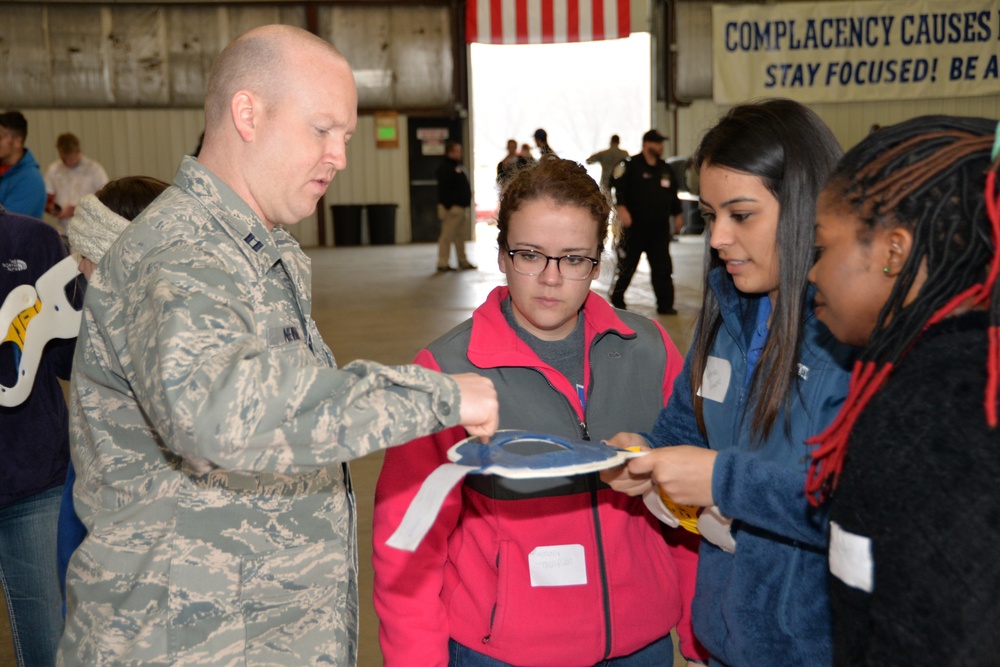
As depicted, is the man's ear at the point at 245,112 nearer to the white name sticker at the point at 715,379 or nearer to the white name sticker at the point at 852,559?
the white name sticker at the point at 715,379

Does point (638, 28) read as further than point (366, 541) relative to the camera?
Yes

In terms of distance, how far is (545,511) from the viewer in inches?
67.3

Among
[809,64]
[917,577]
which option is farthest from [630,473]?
[809,64]

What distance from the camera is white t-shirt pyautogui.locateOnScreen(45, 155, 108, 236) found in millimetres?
9039

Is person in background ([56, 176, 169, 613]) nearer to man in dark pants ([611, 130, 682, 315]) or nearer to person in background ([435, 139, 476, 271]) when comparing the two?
man in dark pants ([611, 130, 682, 315])

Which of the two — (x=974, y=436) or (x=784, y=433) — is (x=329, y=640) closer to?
(x=784, y=433)

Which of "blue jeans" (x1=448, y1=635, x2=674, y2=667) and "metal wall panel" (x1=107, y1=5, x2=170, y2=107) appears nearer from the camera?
"blue jeans" (x1=448, y1=635, x2=674, y2=667)

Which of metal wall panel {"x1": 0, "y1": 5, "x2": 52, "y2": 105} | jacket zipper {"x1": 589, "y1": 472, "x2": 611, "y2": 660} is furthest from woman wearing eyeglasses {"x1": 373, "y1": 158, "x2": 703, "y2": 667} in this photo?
metal wall panel {"x1": 0, "y1": 5, "x2": 52, "y2": 105}

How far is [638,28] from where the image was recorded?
16.3m

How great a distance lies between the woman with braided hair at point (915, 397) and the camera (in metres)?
0.91

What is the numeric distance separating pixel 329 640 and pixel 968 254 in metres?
1.08

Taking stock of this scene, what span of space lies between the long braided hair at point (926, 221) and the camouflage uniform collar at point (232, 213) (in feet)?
2.74

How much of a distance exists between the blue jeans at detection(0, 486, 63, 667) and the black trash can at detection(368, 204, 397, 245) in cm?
1488

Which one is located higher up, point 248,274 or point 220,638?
point 248,274
